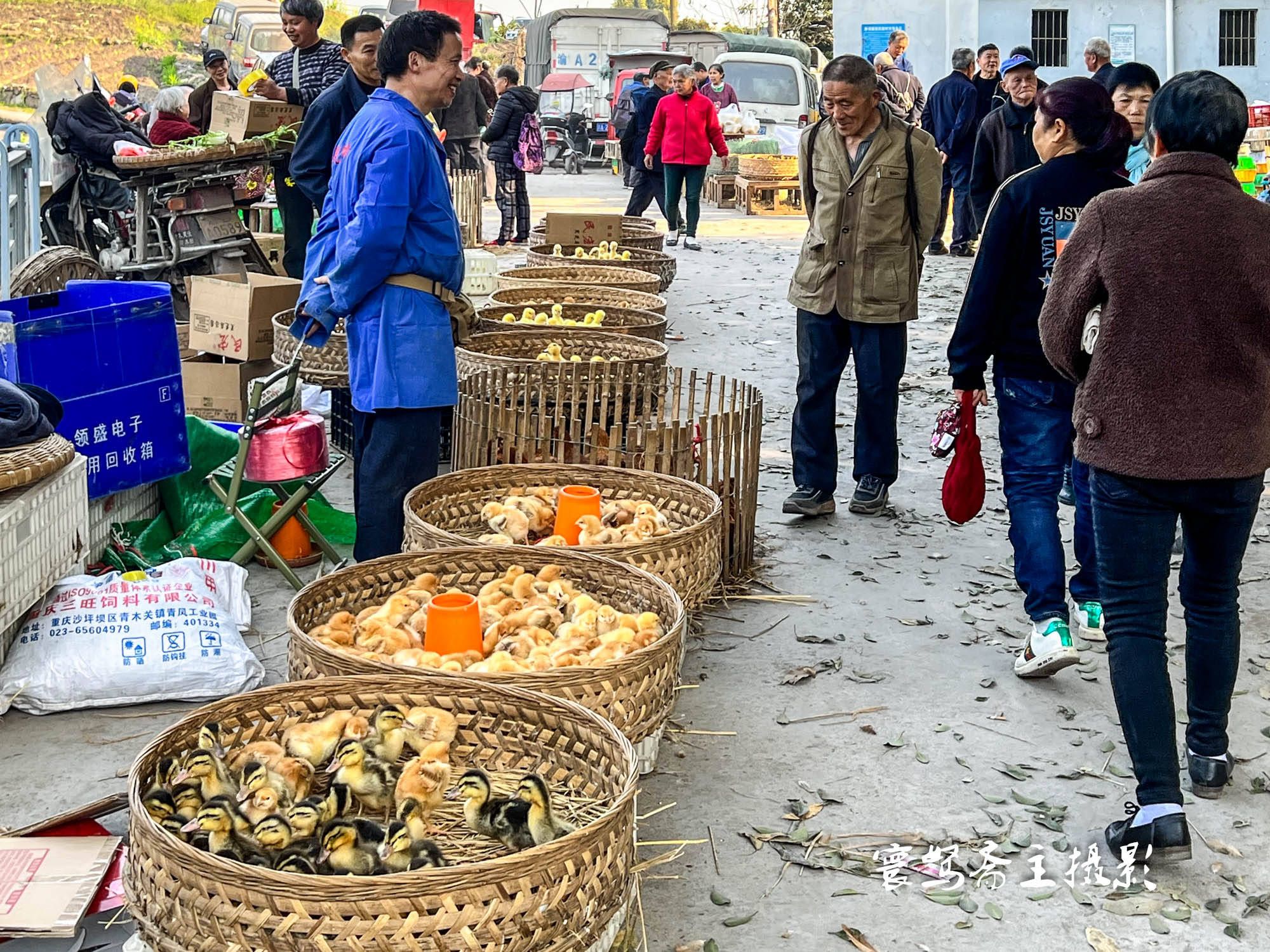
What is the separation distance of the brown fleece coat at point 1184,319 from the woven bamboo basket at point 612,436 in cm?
210

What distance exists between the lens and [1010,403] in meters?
4.70

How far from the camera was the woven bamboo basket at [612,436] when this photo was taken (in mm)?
5320

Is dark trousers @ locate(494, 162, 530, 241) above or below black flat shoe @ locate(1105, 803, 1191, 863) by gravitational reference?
above

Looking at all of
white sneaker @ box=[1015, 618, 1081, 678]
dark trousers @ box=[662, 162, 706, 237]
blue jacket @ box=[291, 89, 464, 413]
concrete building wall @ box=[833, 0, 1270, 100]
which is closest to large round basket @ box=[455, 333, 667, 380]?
blue jacket @ box=[291, 89, 464, 413]

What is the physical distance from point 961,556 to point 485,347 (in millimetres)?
2559

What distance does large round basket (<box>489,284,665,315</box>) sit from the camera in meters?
8.09

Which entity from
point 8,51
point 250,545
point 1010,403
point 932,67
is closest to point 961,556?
point 1010,403

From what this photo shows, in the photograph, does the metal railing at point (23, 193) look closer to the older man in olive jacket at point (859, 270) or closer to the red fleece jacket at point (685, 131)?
the older man in olive jacket at point (859, 270)

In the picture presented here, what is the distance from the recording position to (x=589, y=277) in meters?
8.94

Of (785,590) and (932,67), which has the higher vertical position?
(932,67)

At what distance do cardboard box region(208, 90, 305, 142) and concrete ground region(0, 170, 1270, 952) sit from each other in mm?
4488

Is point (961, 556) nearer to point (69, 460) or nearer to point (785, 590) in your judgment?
point (785, 590)

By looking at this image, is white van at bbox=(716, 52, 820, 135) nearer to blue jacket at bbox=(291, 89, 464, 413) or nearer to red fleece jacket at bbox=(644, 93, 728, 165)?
red fleece jacket at bbox=(644, 93, 728, 165)

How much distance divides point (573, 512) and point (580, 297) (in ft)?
12.8
